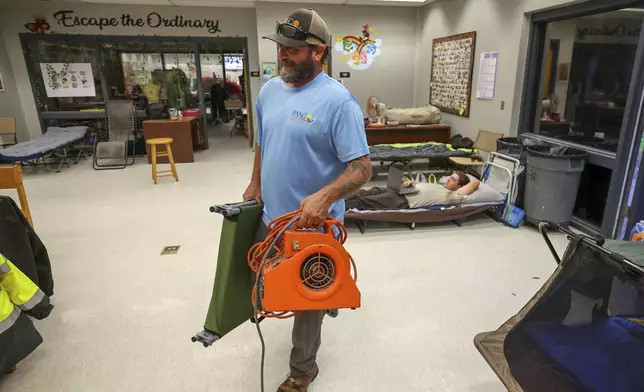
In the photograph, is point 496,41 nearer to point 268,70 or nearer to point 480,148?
point 480,148

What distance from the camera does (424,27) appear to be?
6.93 m

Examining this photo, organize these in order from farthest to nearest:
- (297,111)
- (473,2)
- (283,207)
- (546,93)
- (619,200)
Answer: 1. (473,2)
2. (546,93)
3. (619,200)
4. (283,207)
5. (297,111)

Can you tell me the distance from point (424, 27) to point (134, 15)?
5.20 metres

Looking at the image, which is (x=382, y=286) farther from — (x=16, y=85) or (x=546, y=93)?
(x=16, y=85)

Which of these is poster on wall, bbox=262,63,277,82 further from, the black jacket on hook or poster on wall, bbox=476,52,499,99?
the black jacket on hook

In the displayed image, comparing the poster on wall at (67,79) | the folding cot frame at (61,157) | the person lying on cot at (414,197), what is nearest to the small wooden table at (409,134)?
the person lying on cot at (414,197)

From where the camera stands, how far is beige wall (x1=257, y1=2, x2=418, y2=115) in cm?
684

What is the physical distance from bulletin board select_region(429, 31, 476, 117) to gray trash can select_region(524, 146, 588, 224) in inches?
86.6

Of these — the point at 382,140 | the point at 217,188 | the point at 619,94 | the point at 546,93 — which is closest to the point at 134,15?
the point at 217,188

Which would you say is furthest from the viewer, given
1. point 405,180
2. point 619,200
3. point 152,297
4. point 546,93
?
point 546,93

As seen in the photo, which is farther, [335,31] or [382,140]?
[335,31]

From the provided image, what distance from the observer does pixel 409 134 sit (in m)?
5.95

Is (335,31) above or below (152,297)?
above

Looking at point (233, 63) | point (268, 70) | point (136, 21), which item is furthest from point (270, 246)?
point (233, 63)
